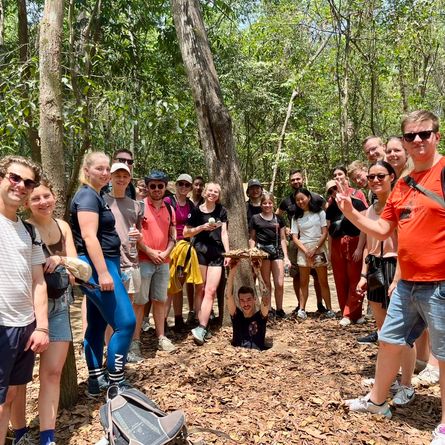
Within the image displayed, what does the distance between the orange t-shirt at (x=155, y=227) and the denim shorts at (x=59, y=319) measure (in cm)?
186

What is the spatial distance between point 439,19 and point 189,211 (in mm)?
10902

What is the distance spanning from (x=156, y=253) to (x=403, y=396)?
9.08 feet

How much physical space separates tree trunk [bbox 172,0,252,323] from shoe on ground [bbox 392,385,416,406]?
2.43m

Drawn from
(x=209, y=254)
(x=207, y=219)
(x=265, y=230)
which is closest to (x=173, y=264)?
(x=209, y=254)

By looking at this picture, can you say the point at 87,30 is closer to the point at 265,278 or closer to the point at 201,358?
the point at 265,278

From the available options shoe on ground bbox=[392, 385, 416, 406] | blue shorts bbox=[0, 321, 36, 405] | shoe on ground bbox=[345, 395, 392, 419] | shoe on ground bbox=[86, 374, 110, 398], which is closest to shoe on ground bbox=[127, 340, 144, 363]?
shoe on ground bbox=[86, 374, 110, 398]

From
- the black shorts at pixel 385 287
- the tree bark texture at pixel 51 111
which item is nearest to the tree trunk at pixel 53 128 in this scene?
the tree bark texture at pixel 51 111

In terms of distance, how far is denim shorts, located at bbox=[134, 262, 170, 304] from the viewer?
198 inches

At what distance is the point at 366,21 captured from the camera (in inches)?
447

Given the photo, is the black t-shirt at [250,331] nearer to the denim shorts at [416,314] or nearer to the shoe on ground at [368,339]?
the shoe on ground at [368,339]

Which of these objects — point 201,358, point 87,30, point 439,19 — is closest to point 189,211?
point 201,358

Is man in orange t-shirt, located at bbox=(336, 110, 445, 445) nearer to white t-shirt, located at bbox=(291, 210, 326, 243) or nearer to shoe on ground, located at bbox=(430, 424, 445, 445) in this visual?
shoe on ground, located at bbox=(430, 424, 445, 445)

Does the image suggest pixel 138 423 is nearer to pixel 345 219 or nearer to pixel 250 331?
pixel 250 331

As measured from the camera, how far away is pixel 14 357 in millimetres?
2664
